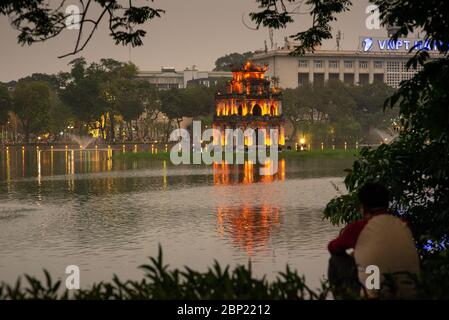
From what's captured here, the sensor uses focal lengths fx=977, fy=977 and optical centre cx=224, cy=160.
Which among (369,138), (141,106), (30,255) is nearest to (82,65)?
(141,106)

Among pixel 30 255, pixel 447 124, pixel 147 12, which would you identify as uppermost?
pixel 147 12

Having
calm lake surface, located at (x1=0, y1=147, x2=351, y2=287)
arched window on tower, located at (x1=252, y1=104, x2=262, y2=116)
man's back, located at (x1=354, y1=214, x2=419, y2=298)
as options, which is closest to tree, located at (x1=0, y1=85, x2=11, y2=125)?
arched window on tower, located at (x1=252, y1=104, x2=262, y2=116)

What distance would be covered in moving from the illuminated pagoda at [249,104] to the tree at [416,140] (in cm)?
10856

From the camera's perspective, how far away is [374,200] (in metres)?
12.4

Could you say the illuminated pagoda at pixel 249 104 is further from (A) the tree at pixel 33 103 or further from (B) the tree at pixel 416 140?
(B) the tree at pixel 416 140

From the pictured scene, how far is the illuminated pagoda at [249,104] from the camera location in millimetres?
129750

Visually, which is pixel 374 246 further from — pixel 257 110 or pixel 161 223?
pixel 257 110

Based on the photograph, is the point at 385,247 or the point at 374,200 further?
Result: the point at 374,200

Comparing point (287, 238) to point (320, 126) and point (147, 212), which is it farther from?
point (320, 126)

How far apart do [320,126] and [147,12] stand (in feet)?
498

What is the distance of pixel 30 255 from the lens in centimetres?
2838

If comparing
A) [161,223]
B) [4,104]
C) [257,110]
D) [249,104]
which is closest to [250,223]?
[161,223]

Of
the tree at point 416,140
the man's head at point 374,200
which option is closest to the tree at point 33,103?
the tree at point 416,140

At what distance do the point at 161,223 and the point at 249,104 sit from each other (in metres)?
94.7
